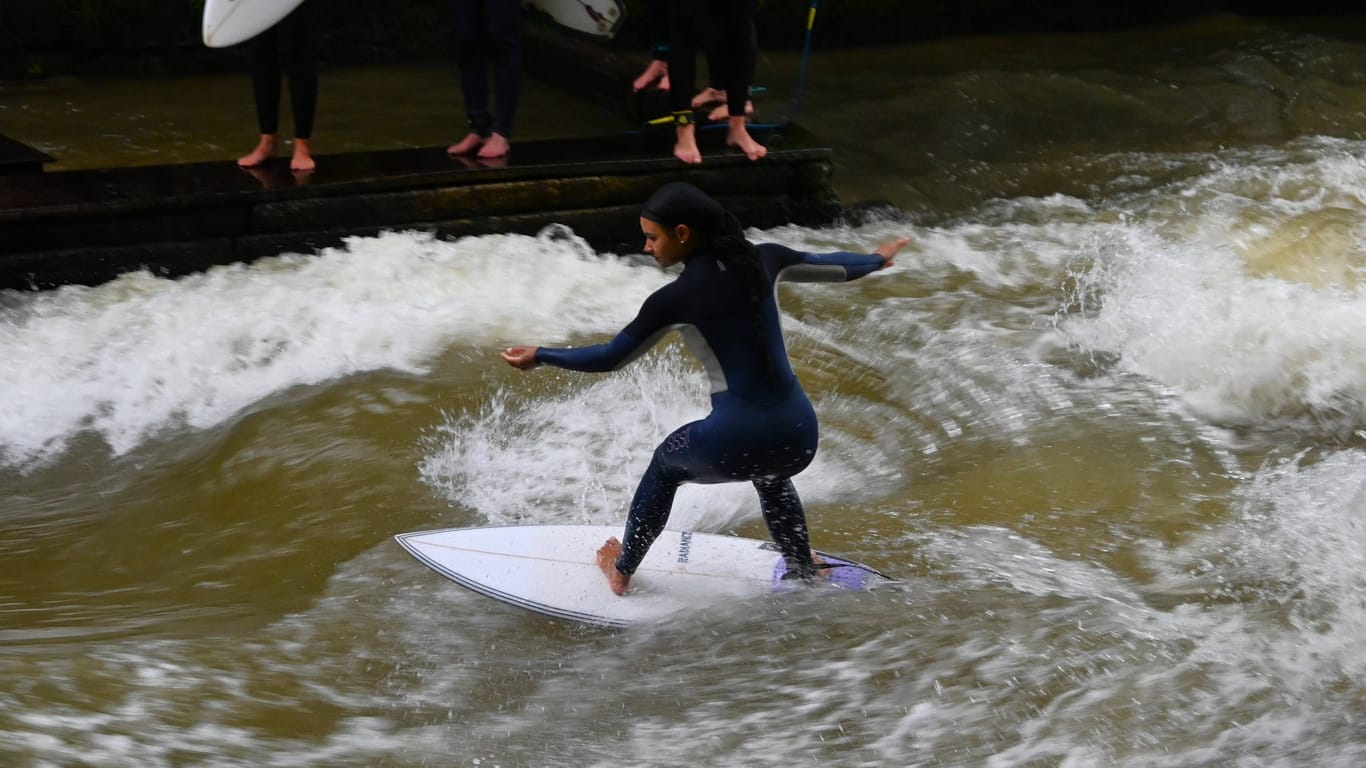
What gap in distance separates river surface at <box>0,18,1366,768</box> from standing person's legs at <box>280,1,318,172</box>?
0.58 m

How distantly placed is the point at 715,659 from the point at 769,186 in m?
4.01

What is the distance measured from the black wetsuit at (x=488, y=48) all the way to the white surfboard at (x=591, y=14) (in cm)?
145

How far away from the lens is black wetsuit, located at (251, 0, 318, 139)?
5902 millimetres

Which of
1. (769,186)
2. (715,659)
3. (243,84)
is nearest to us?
(715,659)

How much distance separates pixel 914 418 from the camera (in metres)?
5.03

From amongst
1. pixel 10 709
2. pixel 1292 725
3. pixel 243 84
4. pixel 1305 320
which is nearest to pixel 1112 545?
pixel 1292 725

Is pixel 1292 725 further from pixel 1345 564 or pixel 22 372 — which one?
pixel 22 372

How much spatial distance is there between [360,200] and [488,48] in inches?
39.8

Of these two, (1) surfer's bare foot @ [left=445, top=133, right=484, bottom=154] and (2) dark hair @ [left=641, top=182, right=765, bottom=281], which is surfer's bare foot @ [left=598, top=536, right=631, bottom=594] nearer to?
(2) dark hair @ [left=641, top=182, right=765, bottom=281]

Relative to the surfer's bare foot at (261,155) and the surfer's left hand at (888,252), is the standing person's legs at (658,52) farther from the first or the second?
the surfer's left hand at (888,252)

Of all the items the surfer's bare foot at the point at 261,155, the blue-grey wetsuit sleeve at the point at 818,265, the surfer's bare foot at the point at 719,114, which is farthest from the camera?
the surfer's bare foot at the point at 719,114

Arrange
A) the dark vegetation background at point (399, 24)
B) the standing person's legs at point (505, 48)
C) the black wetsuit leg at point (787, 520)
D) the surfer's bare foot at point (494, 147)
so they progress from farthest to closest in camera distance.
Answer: the dark vegetation background at point (399, 24), the surfer's bare foot at point (494, 147), the standing person's legs at point (505, 48), the black wetsuit leg at point (787, 520)

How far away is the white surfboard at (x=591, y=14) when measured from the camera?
7734mm

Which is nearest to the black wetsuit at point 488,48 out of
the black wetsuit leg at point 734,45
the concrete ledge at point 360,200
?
the concrete ledge at point 360,200
